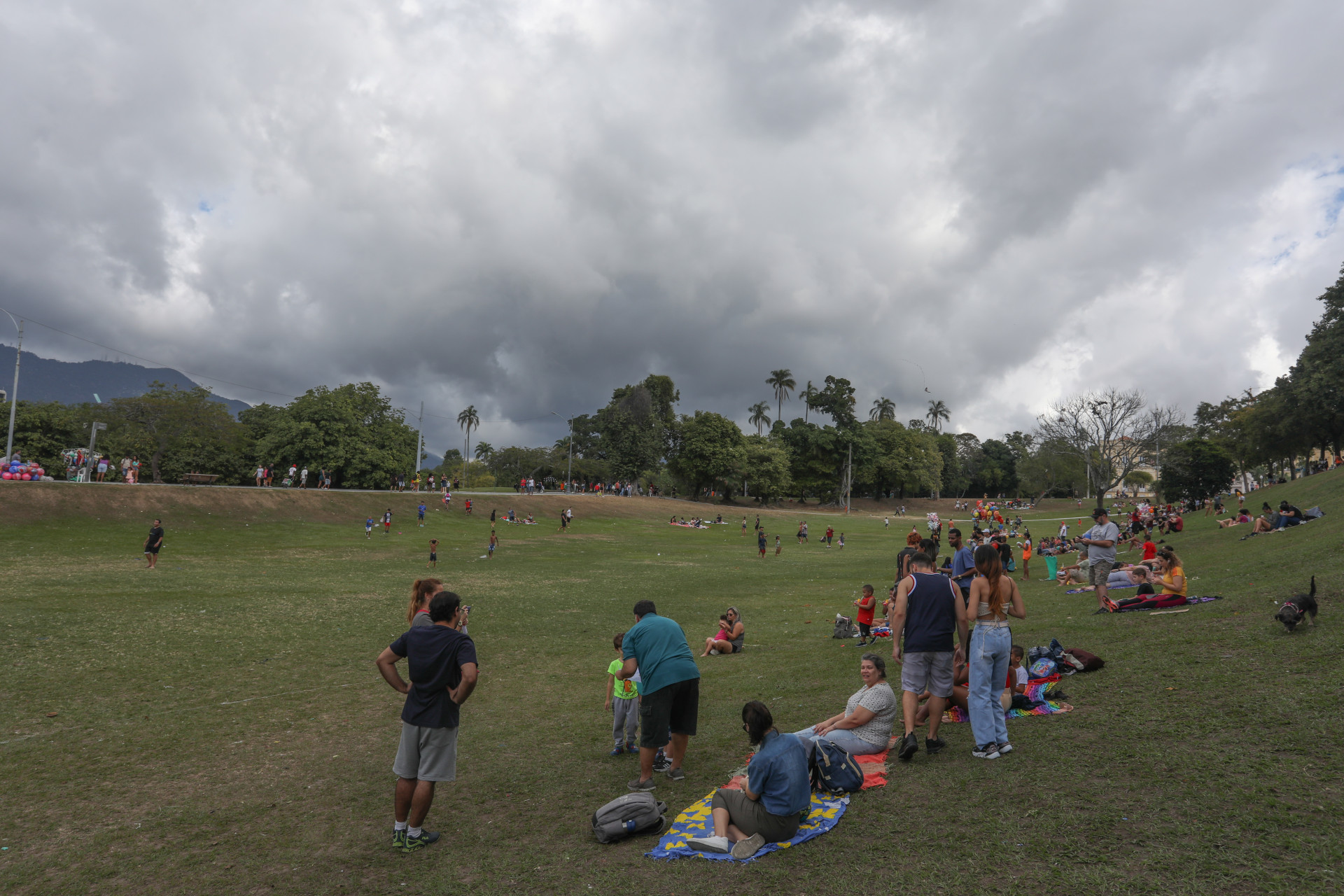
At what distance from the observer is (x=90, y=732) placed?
8.13 metres

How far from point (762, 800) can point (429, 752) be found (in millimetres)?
2826

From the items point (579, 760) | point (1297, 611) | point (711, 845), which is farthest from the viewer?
point (1297, 611)

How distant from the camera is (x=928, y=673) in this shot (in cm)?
676

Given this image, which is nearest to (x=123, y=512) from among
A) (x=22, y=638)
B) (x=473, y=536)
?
(x=473, y=536)

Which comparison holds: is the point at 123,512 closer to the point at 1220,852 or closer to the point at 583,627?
the point at 583,627

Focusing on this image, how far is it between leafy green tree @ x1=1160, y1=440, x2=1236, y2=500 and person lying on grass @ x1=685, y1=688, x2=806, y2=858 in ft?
231

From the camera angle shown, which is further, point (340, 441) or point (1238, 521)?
point (340, 441)

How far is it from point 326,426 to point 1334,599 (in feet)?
226

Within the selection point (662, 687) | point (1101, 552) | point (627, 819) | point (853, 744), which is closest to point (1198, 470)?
point (1101, 552)

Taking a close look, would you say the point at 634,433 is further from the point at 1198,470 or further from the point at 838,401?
the point at 1198,470

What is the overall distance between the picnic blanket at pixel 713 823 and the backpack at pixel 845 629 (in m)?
7.38

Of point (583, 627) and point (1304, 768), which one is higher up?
point (1304, 768)

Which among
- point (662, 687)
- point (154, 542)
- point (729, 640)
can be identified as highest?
point (662, 687)

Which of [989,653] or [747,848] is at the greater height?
[989,653]
